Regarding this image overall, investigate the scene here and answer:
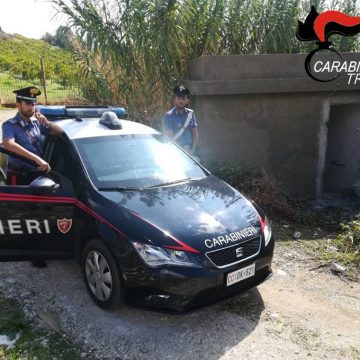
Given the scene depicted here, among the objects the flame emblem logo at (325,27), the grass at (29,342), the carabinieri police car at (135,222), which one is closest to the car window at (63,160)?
the carabinieri police car at (135,222)

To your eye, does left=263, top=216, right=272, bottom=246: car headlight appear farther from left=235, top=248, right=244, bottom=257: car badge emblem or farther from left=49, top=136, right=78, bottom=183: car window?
left=49, top=136, right=78, bottom=183: car window

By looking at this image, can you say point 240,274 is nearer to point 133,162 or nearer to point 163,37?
point 133,162

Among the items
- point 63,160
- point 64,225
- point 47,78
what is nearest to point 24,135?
point 63,160

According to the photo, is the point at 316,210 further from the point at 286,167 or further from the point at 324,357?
the point at 324,357

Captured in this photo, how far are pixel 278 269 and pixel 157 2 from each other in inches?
197

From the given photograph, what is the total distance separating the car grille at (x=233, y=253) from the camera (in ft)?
9.96

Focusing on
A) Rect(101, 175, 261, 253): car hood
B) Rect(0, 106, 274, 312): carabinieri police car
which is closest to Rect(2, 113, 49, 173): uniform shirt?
Rect(0, 106, 274, 312): carabinieri police car

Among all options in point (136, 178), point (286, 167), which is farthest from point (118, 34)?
point (136, 178)

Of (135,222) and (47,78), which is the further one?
(47,78)

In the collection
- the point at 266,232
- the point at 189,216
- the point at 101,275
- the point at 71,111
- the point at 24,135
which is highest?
the point at 71,111

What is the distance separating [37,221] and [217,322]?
183cm

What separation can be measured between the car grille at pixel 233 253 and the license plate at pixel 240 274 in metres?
0.08

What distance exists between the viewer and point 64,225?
3643 millimetres

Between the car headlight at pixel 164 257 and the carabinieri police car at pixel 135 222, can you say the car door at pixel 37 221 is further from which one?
the car headlight at pixel 164 257
